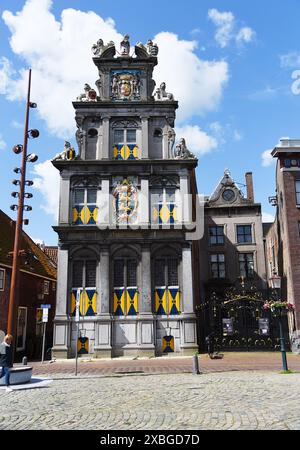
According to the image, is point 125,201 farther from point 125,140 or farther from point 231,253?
point 231,253

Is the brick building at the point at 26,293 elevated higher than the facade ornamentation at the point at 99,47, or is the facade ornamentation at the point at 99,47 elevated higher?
the facade ornamentation at the point at 99,47

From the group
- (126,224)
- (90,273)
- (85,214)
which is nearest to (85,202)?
(85,214)

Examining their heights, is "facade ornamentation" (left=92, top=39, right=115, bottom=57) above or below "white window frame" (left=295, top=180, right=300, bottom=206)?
above

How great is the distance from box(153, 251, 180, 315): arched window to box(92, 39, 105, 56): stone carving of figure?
1473cm

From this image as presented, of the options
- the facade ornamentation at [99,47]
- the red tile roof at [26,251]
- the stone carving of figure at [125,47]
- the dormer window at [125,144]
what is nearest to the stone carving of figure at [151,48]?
the stone carving of figure at [125,47]

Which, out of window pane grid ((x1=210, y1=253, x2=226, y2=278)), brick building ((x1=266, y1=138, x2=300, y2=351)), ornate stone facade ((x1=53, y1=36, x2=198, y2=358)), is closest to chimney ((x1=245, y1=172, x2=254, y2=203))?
window pane grid ((x1=210, y1=253, x2=226, y2=278))

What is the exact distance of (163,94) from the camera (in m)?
26.7

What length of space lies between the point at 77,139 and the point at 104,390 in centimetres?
1803

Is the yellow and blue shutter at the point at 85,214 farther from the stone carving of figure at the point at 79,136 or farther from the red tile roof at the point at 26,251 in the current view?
the stone carving of figure at the point at 79,136

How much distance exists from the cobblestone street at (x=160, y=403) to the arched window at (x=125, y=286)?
840 cm

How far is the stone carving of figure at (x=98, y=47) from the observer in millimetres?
27672

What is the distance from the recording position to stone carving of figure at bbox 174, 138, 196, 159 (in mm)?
25688

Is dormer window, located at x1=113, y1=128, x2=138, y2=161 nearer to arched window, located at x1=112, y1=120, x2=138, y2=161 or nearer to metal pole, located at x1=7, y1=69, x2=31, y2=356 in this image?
arched window, located at x1=112, y1=120, x2=138, y2=161

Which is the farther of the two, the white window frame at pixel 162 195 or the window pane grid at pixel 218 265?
the window pane grid at pixel 218 265
